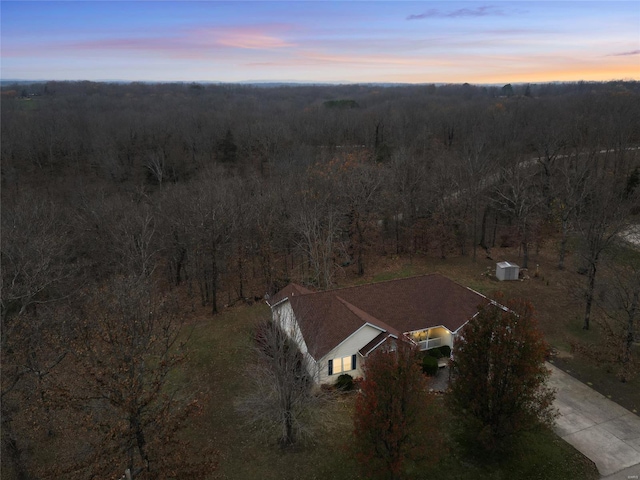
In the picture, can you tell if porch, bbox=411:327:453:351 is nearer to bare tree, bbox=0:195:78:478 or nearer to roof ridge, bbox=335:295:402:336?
roof ridge, bbox=335:295:402:336

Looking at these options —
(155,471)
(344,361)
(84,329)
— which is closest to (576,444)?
(344,361)

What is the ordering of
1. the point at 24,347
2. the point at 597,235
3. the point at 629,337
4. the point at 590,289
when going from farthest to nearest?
the point at 590,289 < the point at 597,235 < the point at 629,337 < the point at 24,347

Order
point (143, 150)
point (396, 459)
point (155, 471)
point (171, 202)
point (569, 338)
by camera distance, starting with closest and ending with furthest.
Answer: point (155, 471), point (396, 459), point (569, 338), point (171, 202), point (143, 150)

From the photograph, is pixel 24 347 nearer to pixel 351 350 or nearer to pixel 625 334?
pixel 351 350

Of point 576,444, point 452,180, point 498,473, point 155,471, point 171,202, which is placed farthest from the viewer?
point 452,180

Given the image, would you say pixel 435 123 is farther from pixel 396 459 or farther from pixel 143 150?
pixel 396 459

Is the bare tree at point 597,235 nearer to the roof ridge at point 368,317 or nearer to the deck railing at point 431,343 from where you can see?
the deck railing at point 431,343

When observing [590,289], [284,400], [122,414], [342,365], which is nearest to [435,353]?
[342,365]
